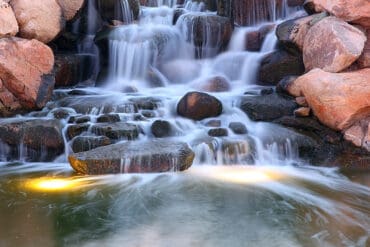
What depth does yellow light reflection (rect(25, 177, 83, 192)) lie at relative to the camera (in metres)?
5.45

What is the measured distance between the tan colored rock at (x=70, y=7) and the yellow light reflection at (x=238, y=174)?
5290 millimetres

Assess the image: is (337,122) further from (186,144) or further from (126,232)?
(126,232)

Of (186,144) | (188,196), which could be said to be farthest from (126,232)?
(186,144)

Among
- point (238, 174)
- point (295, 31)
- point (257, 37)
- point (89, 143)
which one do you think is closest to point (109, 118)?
point (89, 143)

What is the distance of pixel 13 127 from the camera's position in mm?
6891

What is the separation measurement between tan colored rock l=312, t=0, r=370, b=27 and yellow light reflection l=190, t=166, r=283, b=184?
3890mm

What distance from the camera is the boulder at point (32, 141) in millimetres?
6809

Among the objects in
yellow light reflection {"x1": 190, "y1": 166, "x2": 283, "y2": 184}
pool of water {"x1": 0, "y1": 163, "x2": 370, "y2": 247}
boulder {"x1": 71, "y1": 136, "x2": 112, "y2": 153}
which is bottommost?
pool of water {"x1": 0, "y1": 163, "x2": 370, "y2": 247}

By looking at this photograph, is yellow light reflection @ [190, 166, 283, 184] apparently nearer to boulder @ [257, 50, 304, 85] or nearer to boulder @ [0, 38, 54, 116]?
boulder @ [257, 50, 304, 85]

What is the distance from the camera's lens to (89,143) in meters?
6.83

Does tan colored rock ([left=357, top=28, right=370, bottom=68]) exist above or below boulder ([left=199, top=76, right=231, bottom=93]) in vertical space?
above

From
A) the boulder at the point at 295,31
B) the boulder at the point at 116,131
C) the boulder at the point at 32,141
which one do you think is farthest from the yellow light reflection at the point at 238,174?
the boulder at the point at 295,31

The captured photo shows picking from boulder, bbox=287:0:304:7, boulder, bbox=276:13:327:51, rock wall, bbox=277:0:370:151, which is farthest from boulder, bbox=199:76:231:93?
boulder, bbox=287:0:304:7

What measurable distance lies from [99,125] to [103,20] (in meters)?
5.10
